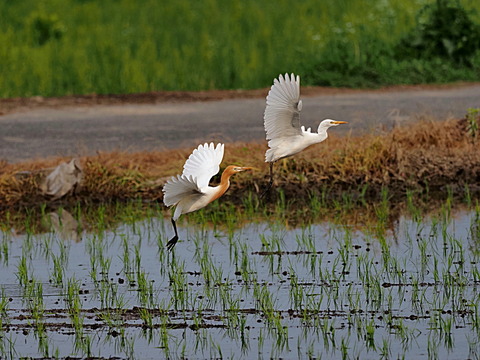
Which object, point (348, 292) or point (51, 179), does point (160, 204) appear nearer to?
point (51, 179)

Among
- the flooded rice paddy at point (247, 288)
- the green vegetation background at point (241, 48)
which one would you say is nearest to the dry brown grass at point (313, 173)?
the flooded rice paddy at point (247, 288)

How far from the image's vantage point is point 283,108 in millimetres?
8391

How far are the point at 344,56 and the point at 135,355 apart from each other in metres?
11.6

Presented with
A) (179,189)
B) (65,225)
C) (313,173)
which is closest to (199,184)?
(179,189)

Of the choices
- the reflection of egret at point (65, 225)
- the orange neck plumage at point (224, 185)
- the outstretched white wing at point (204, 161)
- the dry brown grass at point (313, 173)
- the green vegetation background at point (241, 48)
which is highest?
the green vegetation background at point (241, 48)

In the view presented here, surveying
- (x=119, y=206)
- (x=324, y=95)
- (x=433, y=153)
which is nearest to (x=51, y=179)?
(x=119, y=206)

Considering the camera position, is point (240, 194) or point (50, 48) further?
point (50, 48)

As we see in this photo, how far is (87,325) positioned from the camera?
717cm

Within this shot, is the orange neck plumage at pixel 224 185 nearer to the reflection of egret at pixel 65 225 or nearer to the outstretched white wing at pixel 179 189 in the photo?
the outstretched white wing at pixel 179 189

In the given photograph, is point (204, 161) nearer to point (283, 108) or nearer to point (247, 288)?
point (283, 108)

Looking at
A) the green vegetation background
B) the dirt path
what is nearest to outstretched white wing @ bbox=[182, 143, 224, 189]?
the dirt path

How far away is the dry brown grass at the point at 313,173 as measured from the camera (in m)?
11.2

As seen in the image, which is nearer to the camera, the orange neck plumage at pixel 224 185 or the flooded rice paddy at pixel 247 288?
the flooded rice paddy at pixel 247 288

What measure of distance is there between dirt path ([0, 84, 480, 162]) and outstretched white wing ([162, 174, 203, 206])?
4.39m
